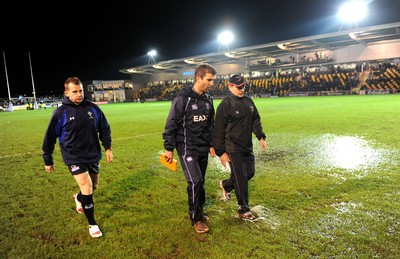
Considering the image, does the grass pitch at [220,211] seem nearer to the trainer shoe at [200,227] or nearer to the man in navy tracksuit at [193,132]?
the trainer shoe at [200,227]

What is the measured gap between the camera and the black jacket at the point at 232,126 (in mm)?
3936

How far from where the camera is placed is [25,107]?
4366cm

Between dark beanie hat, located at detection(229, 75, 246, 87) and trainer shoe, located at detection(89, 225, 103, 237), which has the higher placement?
dark beanie hat, located at detection(229, 75, 246, 87)

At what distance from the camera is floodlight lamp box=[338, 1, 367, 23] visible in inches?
1437

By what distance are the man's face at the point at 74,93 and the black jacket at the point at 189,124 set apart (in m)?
1.10

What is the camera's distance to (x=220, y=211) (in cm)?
432

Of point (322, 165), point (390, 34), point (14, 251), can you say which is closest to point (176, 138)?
point (14, 251)

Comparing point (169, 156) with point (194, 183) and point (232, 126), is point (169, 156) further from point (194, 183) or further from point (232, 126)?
point (232, 126)

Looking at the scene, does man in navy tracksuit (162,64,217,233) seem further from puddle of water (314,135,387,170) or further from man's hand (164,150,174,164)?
puddle of water (314,135,387,170)

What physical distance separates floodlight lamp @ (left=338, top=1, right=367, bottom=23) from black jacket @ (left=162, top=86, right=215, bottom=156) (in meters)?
40.2

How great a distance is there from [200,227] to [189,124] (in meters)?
1.27

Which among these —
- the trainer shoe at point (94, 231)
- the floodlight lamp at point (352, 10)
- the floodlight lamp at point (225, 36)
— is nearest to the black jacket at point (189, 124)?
the trainer shoe at point (94, 231)

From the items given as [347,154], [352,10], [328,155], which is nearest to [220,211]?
[328,155]

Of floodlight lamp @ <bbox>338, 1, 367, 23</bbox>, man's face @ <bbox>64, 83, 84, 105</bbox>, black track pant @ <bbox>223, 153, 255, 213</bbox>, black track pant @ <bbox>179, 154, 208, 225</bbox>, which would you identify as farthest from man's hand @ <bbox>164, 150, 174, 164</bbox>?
floodlight lamp @ <bbox>338, 1, 367, 23</bbox>
